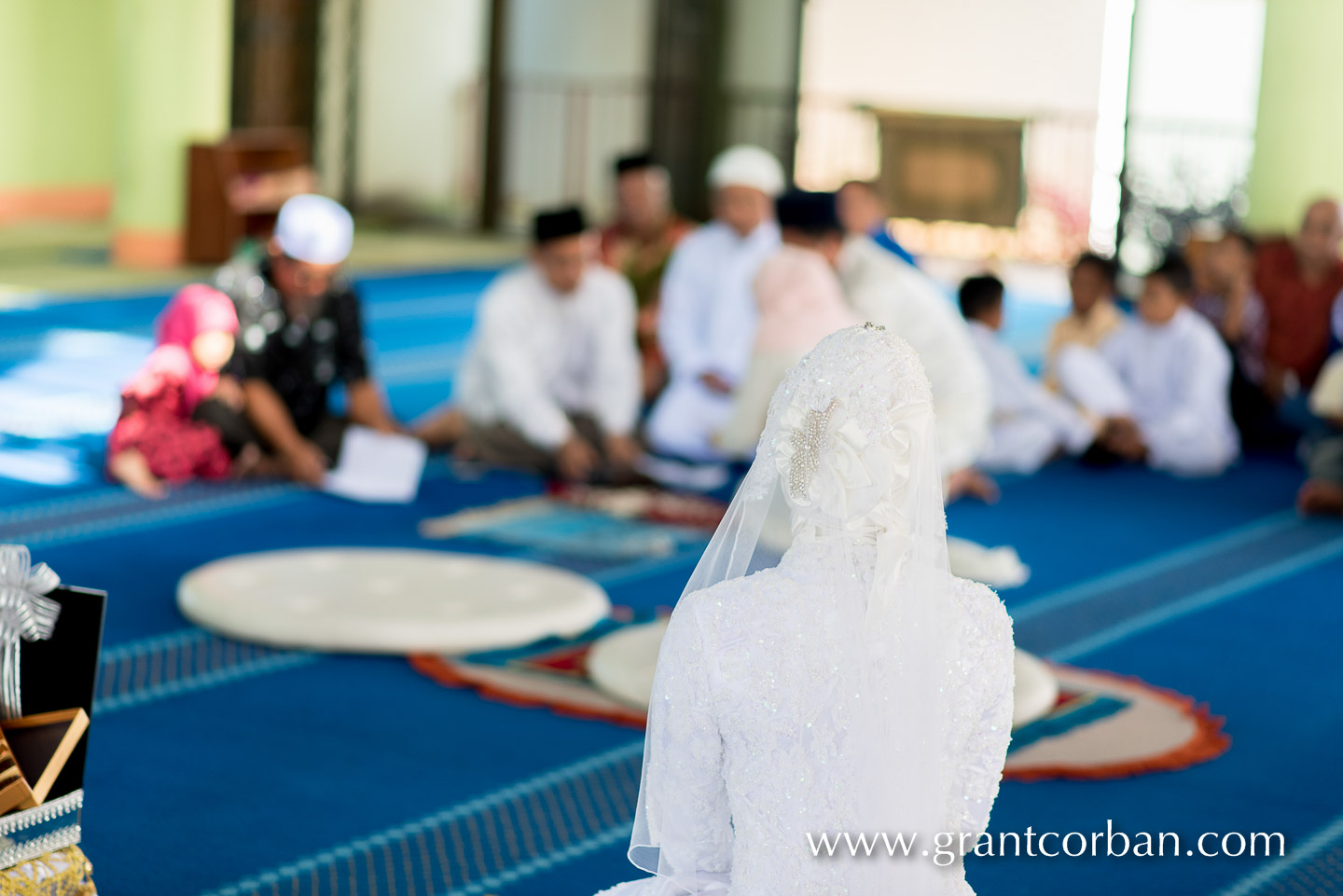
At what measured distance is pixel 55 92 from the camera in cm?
1116

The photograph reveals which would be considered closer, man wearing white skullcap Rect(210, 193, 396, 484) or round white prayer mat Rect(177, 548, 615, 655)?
round white prayer mat Rect(177, 548, 615, 655)

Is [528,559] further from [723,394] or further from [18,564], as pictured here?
[18,564]

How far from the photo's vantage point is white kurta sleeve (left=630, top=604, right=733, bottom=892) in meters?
1.58

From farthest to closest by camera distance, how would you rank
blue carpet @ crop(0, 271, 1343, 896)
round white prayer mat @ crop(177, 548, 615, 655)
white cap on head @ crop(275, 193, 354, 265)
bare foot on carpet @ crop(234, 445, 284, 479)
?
bare foot on carpet @ crop(234, 445, 284, 479) → white cap on head @ crop(275, 193, 354, 265) → round white prayer mat @ crop(177, 548, 615, 655) → blue carpet @ crop(0, 271, 1343, 896)

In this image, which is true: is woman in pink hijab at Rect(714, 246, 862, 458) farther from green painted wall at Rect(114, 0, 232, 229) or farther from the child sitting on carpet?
green painted wall at Rect(114, 0, 232, 229)

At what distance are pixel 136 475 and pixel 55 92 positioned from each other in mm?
7328

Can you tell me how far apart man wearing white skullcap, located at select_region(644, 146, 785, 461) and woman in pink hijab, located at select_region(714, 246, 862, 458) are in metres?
1.48

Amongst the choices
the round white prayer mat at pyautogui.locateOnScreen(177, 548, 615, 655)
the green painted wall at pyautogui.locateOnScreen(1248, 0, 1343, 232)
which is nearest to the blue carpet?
the round white prayer mat at pyautogui.locateOnScreen(177, 548, 615, 655)

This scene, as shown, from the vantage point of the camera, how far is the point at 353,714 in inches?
122

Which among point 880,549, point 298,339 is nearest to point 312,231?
point 298,339

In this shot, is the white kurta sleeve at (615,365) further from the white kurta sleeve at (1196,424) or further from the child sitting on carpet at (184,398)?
the white kurta sleeve at (1196,424)

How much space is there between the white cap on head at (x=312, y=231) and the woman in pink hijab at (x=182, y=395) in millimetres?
264

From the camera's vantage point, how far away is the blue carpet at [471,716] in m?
2.53

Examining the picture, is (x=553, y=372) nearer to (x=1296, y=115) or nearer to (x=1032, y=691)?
(x=1032, y=691)
